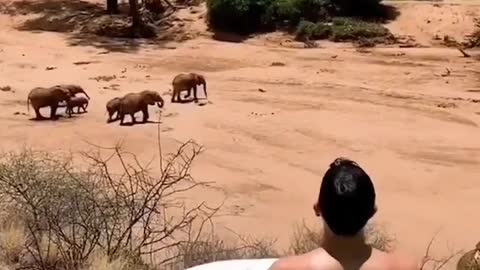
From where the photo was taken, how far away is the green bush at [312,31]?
24859mm

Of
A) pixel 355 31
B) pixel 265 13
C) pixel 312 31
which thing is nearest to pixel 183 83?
pixel 312 31

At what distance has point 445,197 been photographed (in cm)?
1201

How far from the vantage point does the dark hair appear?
11.2ft

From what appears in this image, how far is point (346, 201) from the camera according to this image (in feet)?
11.2

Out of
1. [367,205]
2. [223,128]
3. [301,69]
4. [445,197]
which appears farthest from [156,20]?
[367,205]

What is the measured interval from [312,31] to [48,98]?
36.4ft

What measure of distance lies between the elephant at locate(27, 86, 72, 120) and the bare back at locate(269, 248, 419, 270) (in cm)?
1226

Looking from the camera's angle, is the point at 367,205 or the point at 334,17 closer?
the point at 367,205

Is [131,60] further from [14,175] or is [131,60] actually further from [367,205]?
[367,205]

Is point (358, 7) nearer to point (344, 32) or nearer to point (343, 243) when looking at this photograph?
point (344, 32)

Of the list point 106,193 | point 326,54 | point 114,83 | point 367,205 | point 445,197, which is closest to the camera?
point 367,205

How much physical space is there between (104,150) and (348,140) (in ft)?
12.6

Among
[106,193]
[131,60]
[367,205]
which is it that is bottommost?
[131,60]

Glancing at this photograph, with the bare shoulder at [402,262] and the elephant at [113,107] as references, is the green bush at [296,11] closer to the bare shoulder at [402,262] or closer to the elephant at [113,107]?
the elephant at [113,107]
